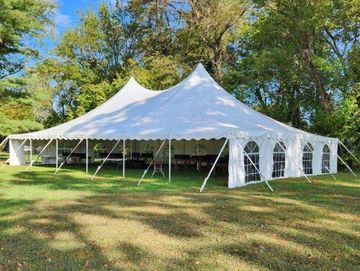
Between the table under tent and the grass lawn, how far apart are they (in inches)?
62.0

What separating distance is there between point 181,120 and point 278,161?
12.1 ft

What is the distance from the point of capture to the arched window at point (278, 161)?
13.8 metres

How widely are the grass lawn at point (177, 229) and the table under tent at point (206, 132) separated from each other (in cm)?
157

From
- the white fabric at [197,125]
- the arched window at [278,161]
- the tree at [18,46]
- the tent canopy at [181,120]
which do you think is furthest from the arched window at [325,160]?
the tree at [18,46]

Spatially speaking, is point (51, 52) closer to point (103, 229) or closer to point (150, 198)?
point (150, 198)

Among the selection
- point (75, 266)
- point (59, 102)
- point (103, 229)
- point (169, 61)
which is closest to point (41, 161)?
point (169, 61)

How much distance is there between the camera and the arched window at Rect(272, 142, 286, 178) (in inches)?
542

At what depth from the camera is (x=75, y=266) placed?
4.49 metres

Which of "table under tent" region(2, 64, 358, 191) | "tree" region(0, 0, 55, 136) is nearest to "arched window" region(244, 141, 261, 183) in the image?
"table under tent" region(2, 64, 358, 191)

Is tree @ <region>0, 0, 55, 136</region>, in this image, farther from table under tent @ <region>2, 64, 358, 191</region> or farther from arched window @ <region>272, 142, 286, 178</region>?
arched window @ <region>272, 142, 286, 178</region>

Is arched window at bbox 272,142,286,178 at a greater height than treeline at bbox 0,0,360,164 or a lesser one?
lesser

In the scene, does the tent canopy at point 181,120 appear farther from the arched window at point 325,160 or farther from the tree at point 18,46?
the tree at point 18,46

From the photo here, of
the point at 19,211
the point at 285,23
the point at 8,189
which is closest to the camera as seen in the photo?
the point at 19,211

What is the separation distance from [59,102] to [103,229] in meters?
29.1
